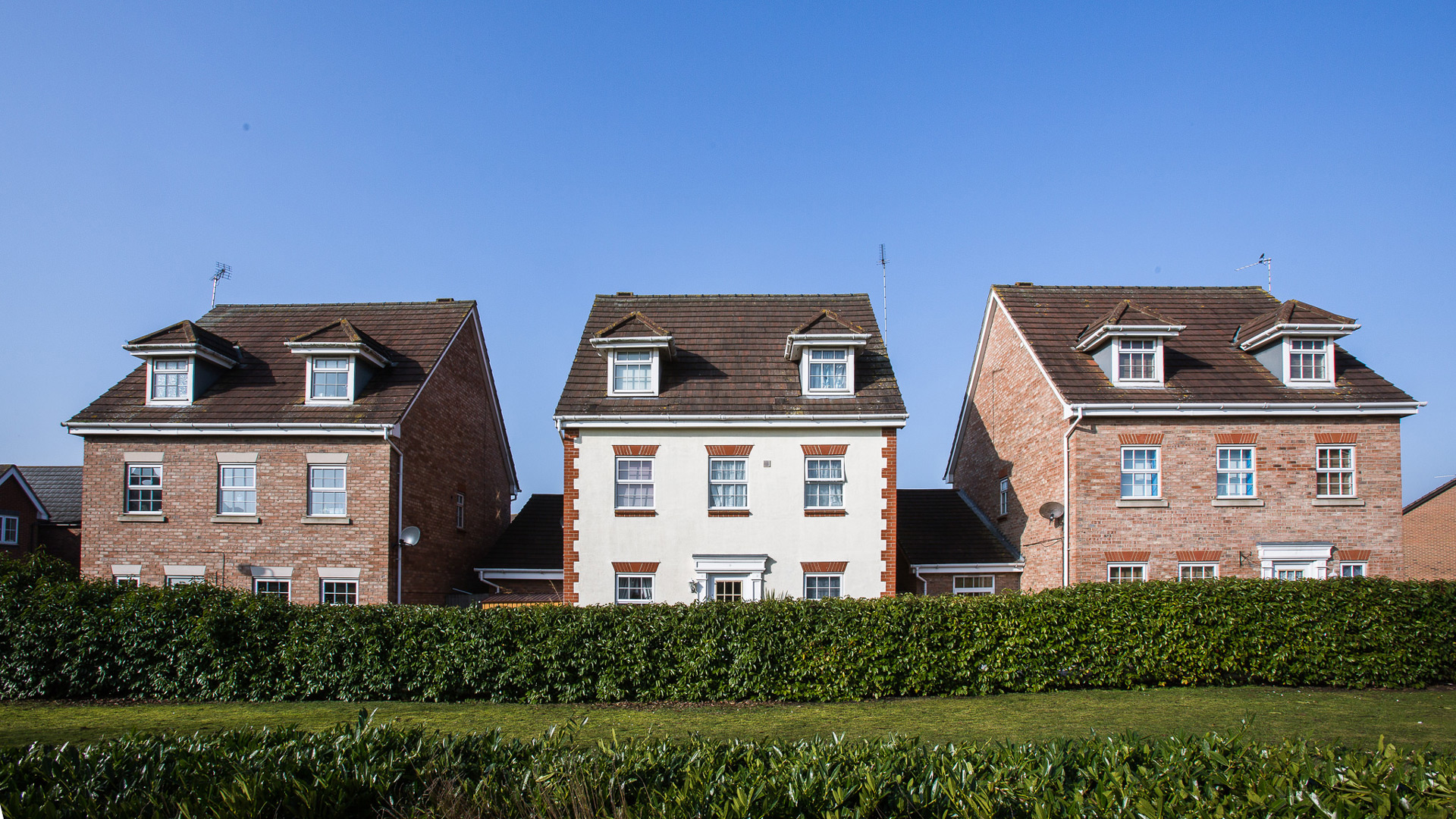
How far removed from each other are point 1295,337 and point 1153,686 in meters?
12.4

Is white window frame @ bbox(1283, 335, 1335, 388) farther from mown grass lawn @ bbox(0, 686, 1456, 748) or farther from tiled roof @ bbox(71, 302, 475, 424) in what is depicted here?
tiled roof @ bbox(71, 302, 475, 424)

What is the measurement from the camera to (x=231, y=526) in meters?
21.4

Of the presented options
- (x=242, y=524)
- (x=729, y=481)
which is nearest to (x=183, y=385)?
(x=242, y=524)

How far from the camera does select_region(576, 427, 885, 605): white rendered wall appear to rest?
68.8 feet

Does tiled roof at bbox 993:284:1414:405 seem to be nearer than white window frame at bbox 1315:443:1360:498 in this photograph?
No

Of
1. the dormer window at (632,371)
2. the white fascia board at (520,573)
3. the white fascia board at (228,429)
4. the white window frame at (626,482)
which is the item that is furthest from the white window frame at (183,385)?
the white window frame at (626,482)

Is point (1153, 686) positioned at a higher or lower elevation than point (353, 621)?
lower

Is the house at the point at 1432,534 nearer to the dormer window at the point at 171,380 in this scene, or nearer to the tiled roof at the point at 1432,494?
the tiled roof at the point at 1432,494

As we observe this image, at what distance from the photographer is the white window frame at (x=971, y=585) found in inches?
915

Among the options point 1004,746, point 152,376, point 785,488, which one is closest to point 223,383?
point 152,376

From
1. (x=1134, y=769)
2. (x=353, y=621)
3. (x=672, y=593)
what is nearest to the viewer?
(x=1134, y=769)

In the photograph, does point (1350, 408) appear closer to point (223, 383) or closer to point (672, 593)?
point (672, 593)

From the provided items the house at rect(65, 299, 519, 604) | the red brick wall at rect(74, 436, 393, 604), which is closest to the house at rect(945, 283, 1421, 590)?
the house at rect(65, 299, 519, 604)

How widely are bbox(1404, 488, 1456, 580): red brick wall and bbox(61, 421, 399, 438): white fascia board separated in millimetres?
38227
